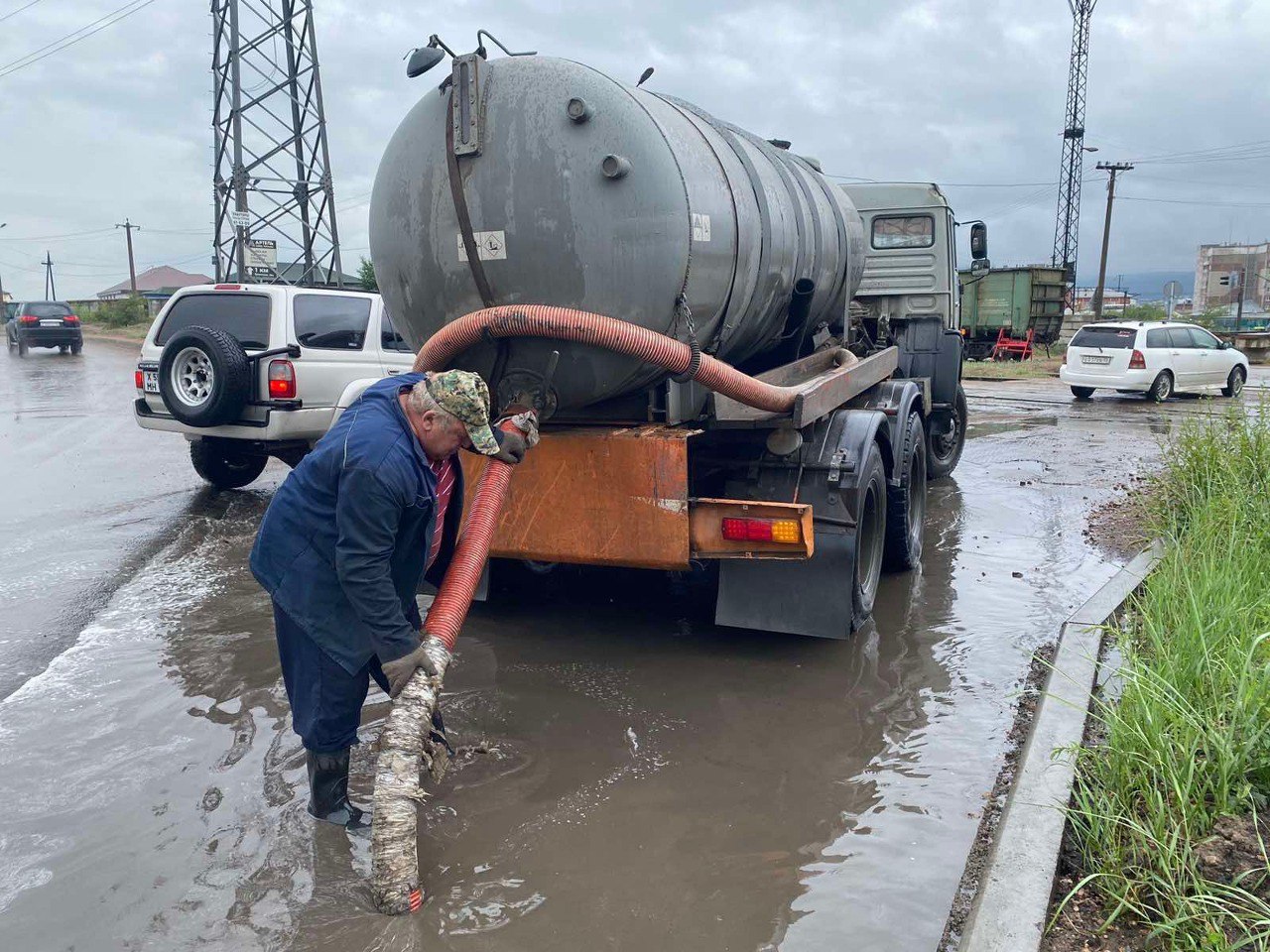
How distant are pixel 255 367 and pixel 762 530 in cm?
508

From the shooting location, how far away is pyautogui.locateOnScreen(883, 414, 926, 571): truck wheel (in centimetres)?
620

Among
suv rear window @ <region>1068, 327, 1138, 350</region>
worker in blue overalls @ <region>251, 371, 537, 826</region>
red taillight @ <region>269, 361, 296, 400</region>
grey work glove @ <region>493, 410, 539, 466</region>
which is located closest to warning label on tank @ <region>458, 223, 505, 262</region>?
grey work glove @ <region>493, 410, 539, 466</region>

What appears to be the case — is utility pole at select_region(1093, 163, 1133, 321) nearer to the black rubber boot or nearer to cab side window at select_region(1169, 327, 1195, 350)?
cab side window at select_region(1169, 327, 1195, 350)

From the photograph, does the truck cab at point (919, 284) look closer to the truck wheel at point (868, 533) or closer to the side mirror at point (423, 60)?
the truck wheel at point (868, 533)

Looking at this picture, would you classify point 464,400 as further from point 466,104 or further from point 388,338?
point 388,338

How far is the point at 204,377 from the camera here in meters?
7.84

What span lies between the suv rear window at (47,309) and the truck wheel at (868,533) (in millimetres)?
28503

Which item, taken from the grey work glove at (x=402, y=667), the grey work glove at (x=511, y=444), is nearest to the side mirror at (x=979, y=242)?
the grey work glove at (x=511, y=444)

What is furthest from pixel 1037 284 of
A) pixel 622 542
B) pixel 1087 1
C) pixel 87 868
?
pixel 87 868

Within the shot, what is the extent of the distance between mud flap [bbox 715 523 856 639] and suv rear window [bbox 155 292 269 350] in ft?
16.4

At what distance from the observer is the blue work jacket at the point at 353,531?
122 inches

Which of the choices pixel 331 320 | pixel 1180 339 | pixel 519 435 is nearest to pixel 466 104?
pixel 519 435

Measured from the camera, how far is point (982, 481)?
985cm

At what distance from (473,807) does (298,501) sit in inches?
51.1
